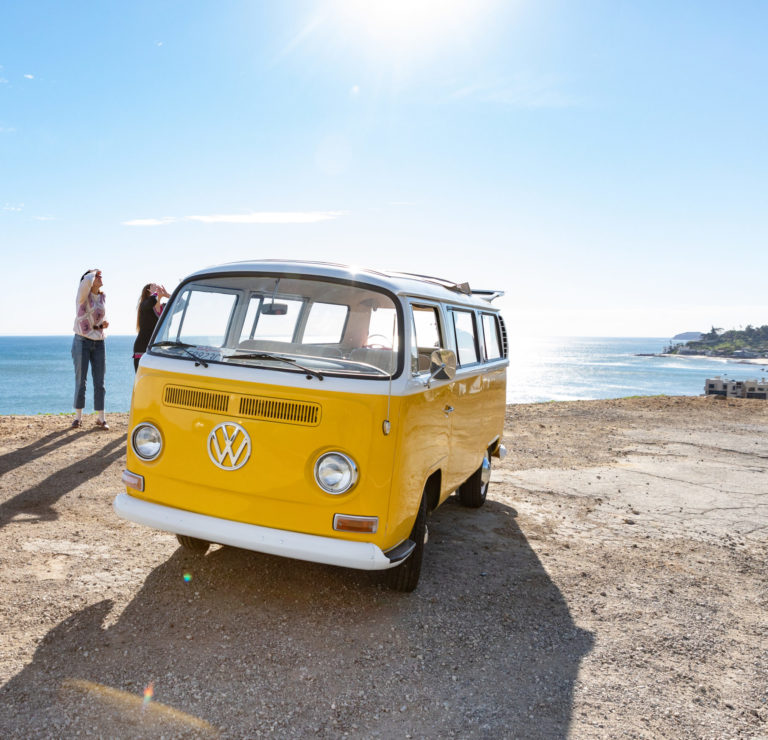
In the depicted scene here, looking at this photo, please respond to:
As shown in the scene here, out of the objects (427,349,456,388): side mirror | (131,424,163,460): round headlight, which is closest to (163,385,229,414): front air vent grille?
(131,424,163,460): round headlight

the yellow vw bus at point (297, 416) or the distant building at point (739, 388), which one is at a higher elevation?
the yellow vw bus at point (297, 416)

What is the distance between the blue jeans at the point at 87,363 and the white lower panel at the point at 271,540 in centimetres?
593

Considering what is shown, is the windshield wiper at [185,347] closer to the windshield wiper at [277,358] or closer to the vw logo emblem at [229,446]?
the windshield wiper at [277,358]

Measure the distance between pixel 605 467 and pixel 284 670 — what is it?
22.4ft

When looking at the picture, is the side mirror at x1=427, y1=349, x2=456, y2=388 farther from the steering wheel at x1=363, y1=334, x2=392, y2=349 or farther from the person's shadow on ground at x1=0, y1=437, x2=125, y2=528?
the person's shadow on ground at x1=0, y1=437, x2=125, y2=528

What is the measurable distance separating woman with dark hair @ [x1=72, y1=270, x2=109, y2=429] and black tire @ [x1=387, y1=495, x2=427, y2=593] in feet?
20.8

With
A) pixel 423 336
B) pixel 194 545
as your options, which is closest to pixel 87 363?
pixel 194 545

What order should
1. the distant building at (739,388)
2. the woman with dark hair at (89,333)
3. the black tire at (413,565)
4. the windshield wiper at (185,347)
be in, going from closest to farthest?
1. the windshield wiper at (185,347)
2. the black tire at (413,565)
3. the woman with dark hair at (89,333)
4. the distant building at (739,388)

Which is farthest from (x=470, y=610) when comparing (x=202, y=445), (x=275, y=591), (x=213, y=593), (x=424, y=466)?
(x=202, y=445)

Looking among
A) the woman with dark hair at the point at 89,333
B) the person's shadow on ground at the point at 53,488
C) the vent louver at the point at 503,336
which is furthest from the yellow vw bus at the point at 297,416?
the woman with dark hair at the point at 89,333

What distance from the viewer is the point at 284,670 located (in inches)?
128

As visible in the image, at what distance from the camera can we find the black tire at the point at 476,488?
6410 mm

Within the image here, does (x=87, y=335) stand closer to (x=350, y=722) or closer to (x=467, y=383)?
(x=467, y=383)

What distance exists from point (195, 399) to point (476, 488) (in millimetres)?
3573
